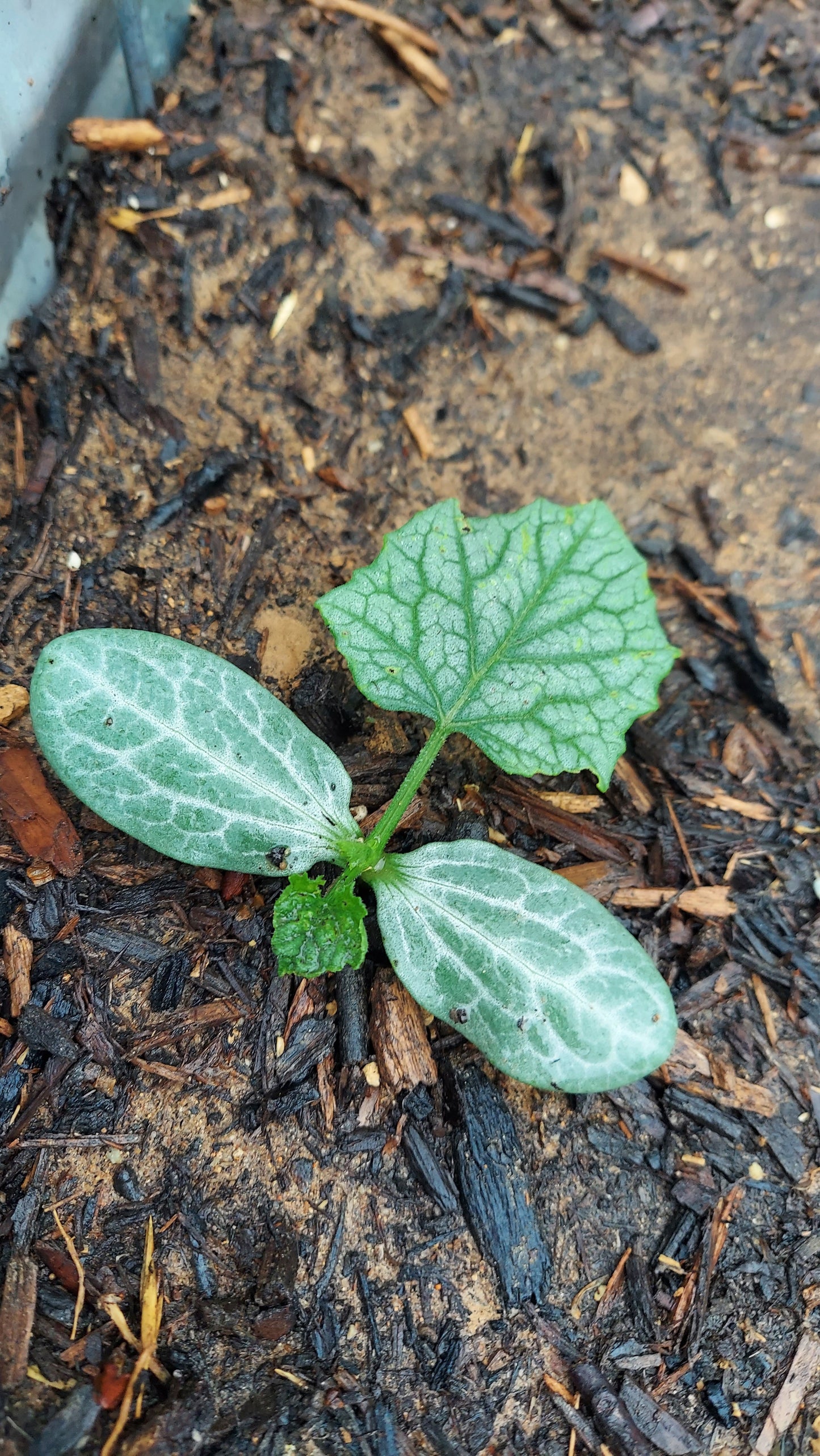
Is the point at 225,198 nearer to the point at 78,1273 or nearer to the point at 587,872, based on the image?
the point at 587,872

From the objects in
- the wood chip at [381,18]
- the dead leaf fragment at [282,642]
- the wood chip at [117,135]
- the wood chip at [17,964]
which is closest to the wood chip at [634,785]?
the dead leaf fragment at [282,642]

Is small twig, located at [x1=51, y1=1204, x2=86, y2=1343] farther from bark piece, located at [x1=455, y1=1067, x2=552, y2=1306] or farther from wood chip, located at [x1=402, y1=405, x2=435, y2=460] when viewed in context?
wood chip, located at [x1=402, y1=405, x2=435, y2=460]

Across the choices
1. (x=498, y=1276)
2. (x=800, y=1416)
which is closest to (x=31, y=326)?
(x=498, y=1276)

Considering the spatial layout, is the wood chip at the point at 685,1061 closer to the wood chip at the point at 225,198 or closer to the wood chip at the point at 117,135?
the wood chip at the point at 225,198

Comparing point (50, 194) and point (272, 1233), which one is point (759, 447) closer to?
point (50, 194)

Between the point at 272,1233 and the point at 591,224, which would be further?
the point at 591,224
